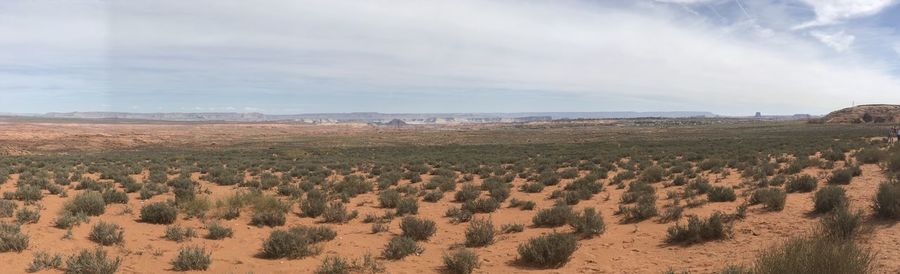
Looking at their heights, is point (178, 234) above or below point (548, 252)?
below

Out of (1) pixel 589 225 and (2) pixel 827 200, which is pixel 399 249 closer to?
(1) pixel 589 225

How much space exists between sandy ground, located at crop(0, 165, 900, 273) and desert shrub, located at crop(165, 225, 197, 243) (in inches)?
6.5

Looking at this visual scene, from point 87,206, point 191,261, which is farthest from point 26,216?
point 191,261

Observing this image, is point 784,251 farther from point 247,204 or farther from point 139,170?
point 139,170

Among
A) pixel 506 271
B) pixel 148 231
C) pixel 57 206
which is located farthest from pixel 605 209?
pixel 57 206

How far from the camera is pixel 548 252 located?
7500 millimetres

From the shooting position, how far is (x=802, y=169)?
59.6 ft

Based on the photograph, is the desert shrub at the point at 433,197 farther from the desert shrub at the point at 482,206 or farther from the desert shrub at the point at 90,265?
the desert shrub at the point at 90,265

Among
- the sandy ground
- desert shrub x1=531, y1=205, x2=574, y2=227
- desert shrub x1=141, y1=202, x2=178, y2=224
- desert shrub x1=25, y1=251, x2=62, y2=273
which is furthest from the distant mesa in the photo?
desert shrub x1=25, y1=251, x2=62, y2=273

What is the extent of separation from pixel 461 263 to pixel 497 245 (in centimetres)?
195

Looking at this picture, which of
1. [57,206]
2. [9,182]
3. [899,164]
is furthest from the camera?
[9,182]

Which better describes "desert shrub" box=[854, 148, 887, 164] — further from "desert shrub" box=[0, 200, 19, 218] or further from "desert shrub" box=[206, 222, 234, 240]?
"desert shrub" box=[0, 200, 19, 218]

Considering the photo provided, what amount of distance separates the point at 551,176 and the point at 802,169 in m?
9.14

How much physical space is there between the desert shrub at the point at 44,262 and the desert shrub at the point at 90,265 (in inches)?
11.5
